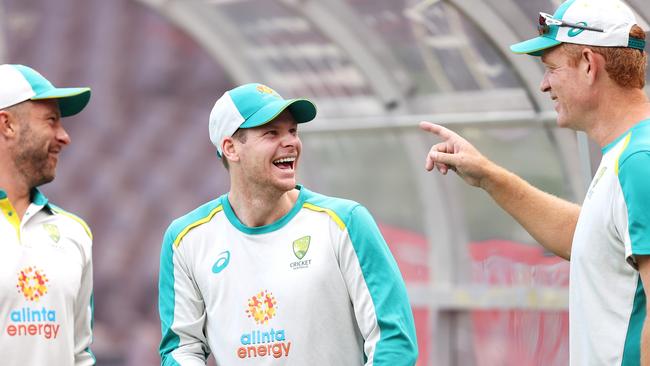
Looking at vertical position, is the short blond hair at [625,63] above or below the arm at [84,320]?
above

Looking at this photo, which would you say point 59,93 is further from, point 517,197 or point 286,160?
point 517,197

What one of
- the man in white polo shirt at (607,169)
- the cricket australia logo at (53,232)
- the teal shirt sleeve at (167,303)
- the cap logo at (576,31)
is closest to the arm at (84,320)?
the cricket australia logo at (53,232)

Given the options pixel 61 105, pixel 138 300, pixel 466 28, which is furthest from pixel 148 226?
pixel 61 105

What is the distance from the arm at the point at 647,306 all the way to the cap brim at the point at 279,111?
1.39 meters

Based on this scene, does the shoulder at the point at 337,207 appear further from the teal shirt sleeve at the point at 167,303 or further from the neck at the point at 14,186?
the neck at the point at 14,186

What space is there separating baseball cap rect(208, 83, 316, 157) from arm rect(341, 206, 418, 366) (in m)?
0.42

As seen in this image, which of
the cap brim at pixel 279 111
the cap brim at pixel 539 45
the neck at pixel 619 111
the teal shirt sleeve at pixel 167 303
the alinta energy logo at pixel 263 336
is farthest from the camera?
the teal shirt sleeve at pixel 167 303

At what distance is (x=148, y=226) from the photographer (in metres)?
12.4

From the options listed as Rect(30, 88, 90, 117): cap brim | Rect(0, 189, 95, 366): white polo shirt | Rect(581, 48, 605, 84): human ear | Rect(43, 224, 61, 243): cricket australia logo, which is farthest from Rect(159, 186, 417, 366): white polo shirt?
Rect(581, 48, 605, 84): human ear

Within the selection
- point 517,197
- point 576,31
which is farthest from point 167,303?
point 576,31

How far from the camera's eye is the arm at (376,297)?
4.41 m

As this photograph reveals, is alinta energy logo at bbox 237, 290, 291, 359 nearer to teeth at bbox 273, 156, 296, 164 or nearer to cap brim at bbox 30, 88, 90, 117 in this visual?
teeth at bbox 273, 156, 296, 164

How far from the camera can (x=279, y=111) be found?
4613 mm

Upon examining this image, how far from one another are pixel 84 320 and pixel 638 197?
2398 mm
